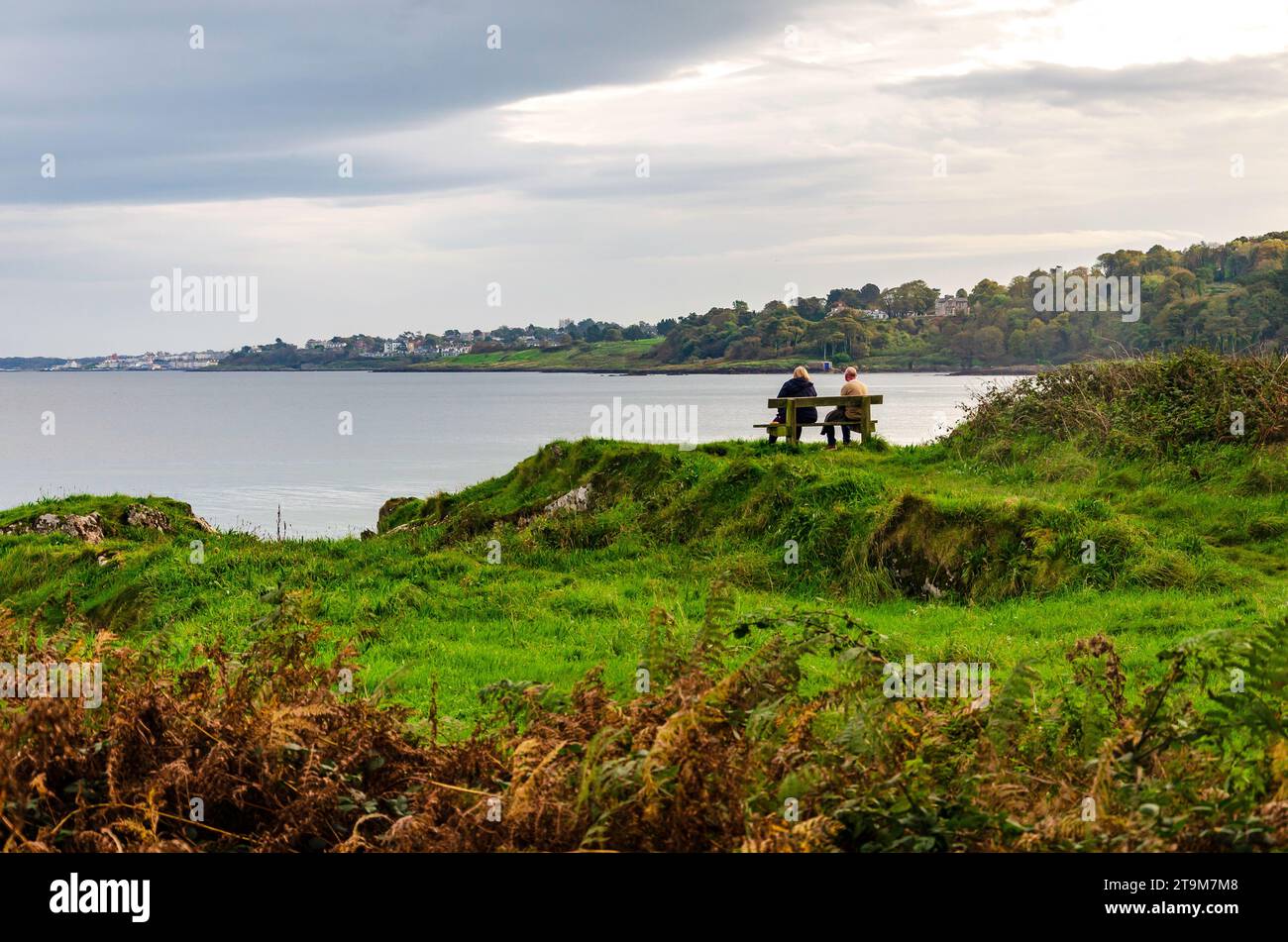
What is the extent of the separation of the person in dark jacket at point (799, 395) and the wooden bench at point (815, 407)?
7 centimetres

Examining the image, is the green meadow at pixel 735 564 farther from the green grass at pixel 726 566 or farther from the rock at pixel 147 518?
the rock at pixel 147 518

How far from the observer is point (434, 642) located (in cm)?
1260

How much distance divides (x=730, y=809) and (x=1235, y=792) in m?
2.00

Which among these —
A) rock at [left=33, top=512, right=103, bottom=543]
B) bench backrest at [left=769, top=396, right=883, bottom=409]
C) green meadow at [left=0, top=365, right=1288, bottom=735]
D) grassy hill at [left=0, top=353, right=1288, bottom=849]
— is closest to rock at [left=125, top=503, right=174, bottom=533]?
grassy hill at [left=0, top=353, right=1288, bottom=849]

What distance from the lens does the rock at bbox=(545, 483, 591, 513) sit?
1934 centimetres

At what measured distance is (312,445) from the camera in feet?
327

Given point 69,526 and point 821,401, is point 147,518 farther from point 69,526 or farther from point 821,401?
point 821,401

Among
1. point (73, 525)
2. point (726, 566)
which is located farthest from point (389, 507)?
point (726, 566)

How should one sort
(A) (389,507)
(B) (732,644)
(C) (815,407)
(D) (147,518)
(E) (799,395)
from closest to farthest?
(B) (732,644), (D) (147,518), (C) (815,407), (E) (799,395), (A) (389,507)

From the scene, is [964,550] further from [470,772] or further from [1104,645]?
[470,772]

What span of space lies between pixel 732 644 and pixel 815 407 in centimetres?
1303

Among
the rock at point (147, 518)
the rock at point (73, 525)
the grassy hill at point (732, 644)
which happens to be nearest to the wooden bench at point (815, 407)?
the grassy hill at point (732, 644)

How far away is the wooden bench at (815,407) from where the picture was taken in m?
22.5
